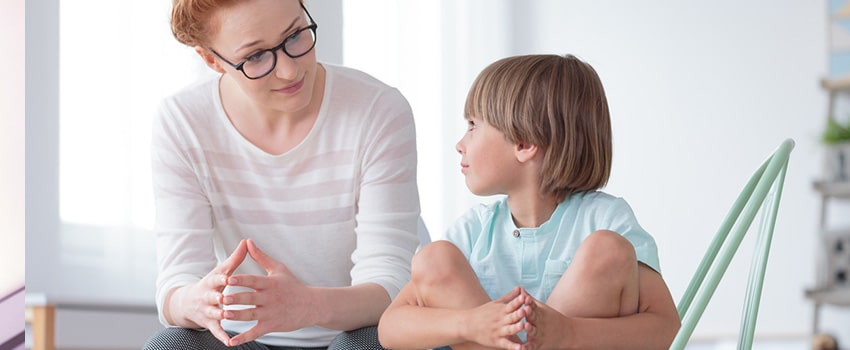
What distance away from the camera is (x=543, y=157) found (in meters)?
1.28

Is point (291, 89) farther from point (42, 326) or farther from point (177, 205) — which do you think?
point (42, 326)

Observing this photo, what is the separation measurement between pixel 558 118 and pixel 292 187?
44cm

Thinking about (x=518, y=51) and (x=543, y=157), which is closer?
(x=543, y=157)

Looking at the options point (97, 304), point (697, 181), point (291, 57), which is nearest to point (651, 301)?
point (291, 57)

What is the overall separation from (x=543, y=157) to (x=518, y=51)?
3.35 meters

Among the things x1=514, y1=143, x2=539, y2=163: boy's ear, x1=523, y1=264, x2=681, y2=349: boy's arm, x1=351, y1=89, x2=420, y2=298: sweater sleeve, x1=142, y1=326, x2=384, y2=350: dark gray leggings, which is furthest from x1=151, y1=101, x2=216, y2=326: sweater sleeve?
x1=523, y1=264, x2=681, y2=349: boy's arm

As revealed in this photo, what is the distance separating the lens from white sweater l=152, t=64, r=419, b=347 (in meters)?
1.44

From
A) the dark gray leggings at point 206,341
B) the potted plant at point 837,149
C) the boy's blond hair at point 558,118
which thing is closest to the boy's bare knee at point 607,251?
the boy's blond hair at point 558,118

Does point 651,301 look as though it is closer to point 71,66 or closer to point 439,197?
point 71,66

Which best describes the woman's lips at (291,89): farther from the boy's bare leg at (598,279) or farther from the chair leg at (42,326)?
the chair leg at (42,326)

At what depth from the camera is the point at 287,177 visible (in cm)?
146

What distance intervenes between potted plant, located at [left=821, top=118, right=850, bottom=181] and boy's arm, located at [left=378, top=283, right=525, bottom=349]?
3.21 m

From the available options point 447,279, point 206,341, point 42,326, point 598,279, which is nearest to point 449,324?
point 447,279

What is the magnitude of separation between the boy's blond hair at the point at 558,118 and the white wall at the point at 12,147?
0.63m
